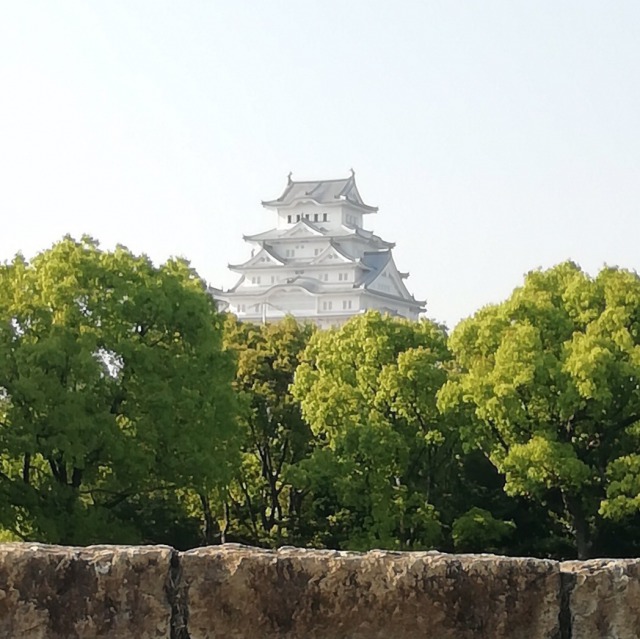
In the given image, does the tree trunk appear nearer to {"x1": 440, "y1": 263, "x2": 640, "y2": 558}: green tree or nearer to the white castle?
{"x1": 440, "y1": 263, "x2": 640, "y2": 558}: green tree

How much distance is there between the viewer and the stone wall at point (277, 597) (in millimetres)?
6703

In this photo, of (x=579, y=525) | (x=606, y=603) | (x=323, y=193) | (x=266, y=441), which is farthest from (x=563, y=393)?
(x=323, y=193)

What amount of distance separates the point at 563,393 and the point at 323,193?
275 feet

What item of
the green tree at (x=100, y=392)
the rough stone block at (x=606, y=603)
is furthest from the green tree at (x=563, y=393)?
the rough stone block at (x=606, y=603)

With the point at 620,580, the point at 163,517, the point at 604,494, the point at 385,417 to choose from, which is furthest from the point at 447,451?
the point at 620,580

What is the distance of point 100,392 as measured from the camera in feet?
87.5

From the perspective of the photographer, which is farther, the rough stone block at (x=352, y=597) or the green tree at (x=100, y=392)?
the green tree at (x=100, y=392)

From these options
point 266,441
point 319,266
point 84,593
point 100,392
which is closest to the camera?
point 84,593

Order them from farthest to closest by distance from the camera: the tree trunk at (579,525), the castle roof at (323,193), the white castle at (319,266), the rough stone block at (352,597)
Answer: the castle roof at (323,193) < the white castle at (319,266) < the tree trunk at (579,525) < the rough stone block at (352,597)

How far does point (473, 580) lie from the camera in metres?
6.89

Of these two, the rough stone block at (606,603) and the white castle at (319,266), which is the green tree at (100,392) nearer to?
the rough stone block at (606,603)

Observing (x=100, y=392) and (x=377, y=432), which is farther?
(x=377, y=432)

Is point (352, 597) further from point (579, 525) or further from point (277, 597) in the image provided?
point (579, 525)

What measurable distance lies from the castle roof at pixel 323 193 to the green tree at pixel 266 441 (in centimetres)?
7600
